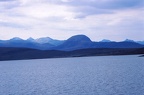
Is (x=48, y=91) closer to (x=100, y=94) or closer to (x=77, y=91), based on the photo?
(x=77, y=91)

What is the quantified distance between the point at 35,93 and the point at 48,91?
6.80ft

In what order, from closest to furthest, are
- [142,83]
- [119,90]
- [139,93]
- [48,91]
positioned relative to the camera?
[139,93]
[119,90]
[48,91]
[142,83]

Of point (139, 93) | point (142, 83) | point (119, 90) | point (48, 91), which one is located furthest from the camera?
point (142, 83)

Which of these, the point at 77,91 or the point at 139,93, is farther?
the point at 77,91

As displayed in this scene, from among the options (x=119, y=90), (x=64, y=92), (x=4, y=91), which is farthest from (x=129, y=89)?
(x=4, y=91)

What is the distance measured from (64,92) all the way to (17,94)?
647 centimetres

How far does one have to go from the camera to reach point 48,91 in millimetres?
42594

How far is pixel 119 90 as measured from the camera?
40.0 meters

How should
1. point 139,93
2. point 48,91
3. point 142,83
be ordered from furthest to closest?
point 142,83 < point 48,91 < point 139,93

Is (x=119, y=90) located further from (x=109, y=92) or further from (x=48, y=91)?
(x=48, y=91)

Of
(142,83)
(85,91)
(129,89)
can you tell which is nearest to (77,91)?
(85,91)

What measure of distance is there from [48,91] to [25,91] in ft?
11.8

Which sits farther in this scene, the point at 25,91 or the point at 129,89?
the point at 25,91

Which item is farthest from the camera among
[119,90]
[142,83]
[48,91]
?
[142,83]
